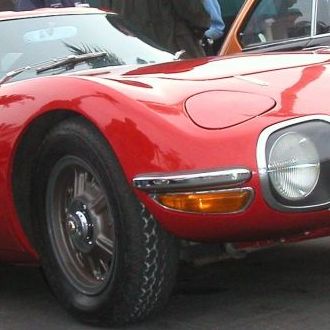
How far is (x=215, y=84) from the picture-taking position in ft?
12.6

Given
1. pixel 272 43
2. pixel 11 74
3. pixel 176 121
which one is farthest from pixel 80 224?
pixel 272 43

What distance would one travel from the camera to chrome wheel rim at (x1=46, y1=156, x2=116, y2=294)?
3.80m

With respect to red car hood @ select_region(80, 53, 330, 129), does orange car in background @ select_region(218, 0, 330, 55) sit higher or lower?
lower

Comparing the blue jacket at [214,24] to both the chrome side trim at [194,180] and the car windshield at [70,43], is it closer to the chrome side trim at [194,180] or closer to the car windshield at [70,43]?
the car windshield at [70,43]

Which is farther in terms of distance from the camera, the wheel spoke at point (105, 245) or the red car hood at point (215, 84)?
the wheel spoke at point (105, 245)

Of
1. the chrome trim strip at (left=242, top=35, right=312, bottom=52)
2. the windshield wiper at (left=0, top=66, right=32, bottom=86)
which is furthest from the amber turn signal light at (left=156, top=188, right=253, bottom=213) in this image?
the chrome trim strip at (left=242, top=35, right=312, bottom=52)

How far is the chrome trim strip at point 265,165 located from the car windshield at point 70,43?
153cm

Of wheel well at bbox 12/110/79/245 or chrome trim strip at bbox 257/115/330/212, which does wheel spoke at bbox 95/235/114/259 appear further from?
chrome trim strip at bbox 257/115/330/212

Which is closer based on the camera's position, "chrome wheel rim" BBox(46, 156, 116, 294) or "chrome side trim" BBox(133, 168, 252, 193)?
"chrome side trim" BBox(133, 168, 252, 193)

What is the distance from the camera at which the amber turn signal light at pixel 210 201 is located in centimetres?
337

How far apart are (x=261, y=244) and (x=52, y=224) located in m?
0.90

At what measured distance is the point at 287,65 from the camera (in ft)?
13.6

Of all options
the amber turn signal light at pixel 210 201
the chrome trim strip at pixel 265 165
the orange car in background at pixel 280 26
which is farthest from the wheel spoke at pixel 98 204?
the orange car in background at pixel 280 26

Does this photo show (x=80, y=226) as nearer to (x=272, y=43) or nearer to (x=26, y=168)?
(x=26, y=168)
